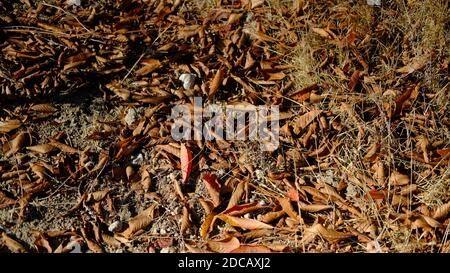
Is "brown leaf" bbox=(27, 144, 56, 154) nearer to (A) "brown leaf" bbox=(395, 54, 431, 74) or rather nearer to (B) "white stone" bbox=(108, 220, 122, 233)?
(B) "white stone" bbox=(108, 220, 122, 233)

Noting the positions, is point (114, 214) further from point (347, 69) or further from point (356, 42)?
point (356, 42)

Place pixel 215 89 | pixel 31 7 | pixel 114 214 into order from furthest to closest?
pixel 31 7
pixel 215 89
pixel 114 214

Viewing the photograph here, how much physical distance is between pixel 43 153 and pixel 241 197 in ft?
3.13

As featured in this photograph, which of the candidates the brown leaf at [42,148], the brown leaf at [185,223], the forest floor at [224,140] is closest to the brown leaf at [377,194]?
the forest floor at [224,140]

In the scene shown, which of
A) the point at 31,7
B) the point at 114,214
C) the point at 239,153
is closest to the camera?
the point at 114,214

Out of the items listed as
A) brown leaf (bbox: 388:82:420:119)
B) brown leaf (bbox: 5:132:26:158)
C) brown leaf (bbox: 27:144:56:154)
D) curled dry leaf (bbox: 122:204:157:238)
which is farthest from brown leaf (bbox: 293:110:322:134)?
brown leaf (bbox: 5:132:26:158)

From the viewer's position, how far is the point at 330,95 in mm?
2316

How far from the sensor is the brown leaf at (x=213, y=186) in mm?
2037

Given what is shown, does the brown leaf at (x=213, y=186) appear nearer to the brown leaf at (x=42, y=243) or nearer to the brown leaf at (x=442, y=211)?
the brown leaf at (x=42, y=243)

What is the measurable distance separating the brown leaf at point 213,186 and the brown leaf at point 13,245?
825 mm

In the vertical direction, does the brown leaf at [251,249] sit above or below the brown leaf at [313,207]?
below

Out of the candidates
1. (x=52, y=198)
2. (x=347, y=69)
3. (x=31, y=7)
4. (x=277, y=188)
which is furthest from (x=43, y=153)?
(x=347, y=69)

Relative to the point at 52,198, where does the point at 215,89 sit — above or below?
above

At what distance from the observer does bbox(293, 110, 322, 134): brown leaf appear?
224 centimetres
